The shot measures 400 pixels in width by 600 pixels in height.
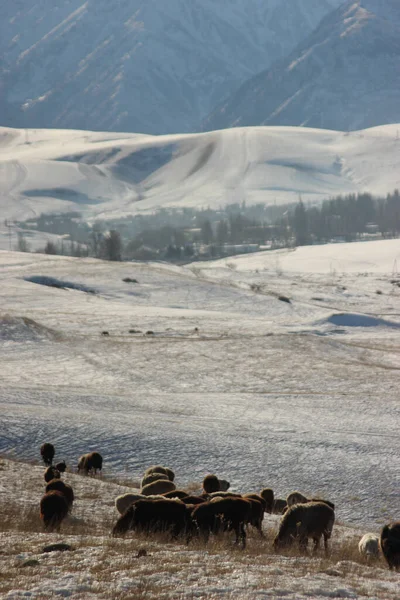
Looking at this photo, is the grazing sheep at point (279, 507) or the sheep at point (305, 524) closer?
the sheep at point (305, 524)

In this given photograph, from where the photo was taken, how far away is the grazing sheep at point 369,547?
1399 cm

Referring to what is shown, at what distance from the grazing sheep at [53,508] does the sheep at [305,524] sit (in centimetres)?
411

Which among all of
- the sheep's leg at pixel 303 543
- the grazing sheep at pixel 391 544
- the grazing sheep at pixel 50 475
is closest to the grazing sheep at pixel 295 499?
the sheep's leg at pixel 303 543

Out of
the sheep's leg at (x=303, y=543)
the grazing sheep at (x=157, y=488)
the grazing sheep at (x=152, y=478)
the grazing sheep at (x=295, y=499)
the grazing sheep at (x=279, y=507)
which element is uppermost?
the grazing sheep at (x=157, y=488)

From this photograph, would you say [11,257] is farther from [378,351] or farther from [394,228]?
[394,228]

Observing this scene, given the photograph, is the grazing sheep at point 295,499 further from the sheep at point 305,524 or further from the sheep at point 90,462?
the sheep at point 90,462

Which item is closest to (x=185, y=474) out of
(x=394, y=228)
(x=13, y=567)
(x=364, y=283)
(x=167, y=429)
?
(x=167, y=429)

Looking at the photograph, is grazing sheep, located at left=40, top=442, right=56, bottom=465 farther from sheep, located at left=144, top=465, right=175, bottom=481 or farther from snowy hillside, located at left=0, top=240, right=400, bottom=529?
sheep, located at left=144, top=465, right=175, bottom=481

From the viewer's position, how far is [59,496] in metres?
14.9

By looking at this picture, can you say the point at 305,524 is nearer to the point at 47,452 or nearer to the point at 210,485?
the point at 210,485

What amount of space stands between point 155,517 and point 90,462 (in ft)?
26.4

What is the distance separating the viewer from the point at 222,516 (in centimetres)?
1364

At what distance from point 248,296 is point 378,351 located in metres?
27.9

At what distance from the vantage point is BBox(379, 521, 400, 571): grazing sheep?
13367 millimetres
